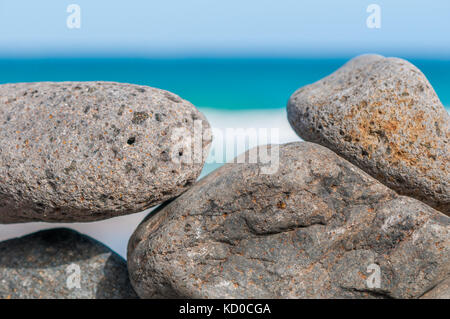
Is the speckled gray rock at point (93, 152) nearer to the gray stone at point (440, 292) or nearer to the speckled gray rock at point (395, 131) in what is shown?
the speckled gray rock at point (395, 131)

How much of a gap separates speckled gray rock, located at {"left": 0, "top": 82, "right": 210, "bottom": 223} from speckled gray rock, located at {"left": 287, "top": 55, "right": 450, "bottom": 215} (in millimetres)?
1200

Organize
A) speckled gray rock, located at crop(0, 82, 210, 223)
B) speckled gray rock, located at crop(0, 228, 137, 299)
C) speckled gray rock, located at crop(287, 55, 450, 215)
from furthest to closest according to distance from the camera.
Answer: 1. speckled gray rock, located at crop(0, 228, 137, 299)
2. speckled gray rock, located at crop(287, 55, 450, 215)
3. speckled gray rock, located at crop(0, 82, 210, 223)

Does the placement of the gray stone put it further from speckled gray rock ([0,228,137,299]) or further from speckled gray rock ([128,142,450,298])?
speckled gray rock ([0,228,137,299])

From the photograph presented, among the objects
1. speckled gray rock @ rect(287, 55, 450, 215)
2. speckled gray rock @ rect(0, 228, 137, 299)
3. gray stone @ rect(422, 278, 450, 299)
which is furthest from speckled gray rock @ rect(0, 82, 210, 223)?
gray stone @ rect(422, 278, 450, 299)

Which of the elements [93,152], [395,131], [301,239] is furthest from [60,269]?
[395,131]

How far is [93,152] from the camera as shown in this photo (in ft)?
10.7

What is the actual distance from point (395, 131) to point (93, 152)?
2.40 metres

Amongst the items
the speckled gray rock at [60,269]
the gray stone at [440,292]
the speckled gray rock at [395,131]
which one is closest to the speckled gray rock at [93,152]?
the speckled gray rock at [60,269]

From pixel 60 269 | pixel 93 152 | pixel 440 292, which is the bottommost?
pixel 60 269

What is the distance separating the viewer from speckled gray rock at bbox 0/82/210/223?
10.7 ft

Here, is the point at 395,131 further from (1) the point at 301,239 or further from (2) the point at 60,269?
(2) the point at 60,269

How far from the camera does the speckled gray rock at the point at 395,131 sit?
3479 millimetres
